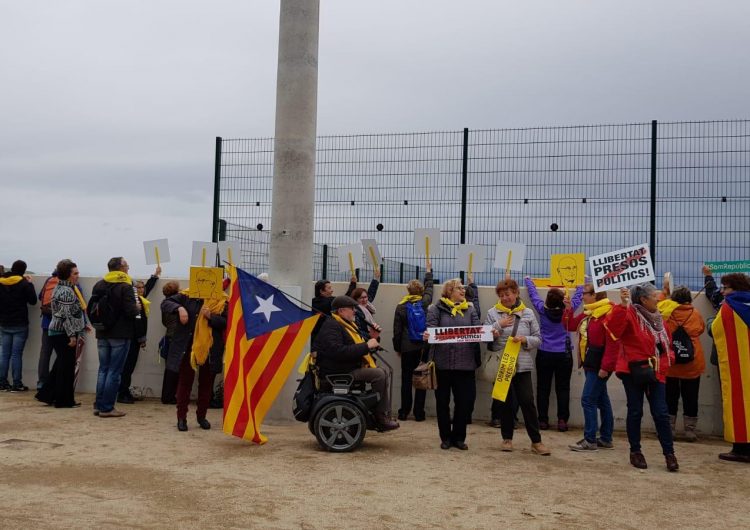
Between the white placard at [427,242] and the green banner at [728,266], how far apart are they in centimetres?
341

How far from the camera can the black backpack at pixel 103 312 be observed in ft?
31.9

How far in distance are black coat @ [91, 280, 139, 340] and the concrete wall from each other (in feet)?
6.72

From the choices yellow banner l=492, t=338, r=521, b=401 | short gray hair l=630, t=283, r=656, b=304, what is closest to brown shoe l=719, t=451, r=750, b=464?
short gray hair l=630, t=283, r=656, b=304

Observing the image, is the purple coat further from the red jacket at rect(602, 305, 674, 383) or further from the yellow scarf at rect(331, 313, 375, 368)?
the yellow scarf at rect(331, 313, 375, 368)

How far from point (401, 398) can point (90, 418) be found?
12.9 feet

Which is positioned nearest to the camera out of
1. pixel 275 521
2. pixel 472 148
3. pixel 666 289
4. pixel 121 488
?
pixel 275 521

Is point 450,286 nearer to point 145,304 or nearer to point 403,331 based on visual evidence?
point 403,331

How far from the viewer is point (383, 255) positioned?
37.1ft

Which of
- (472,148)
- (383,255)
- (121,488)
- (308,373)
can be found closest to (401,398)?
(383,255)

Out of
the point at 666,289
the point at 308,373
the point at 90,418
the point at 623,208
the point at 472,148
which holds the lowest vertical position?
the point at 90,418

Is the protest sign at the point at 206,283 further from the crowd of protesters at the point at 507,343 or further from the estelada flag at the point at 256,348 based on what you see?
the estelada flag at the point at 256,348

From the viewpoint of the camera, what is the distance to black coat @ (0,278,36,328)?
472 inches

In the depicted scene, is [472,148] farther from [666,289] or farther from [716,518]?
[716,518]

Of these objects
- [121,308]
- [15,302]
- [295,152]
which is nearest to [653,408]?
[295,152]
